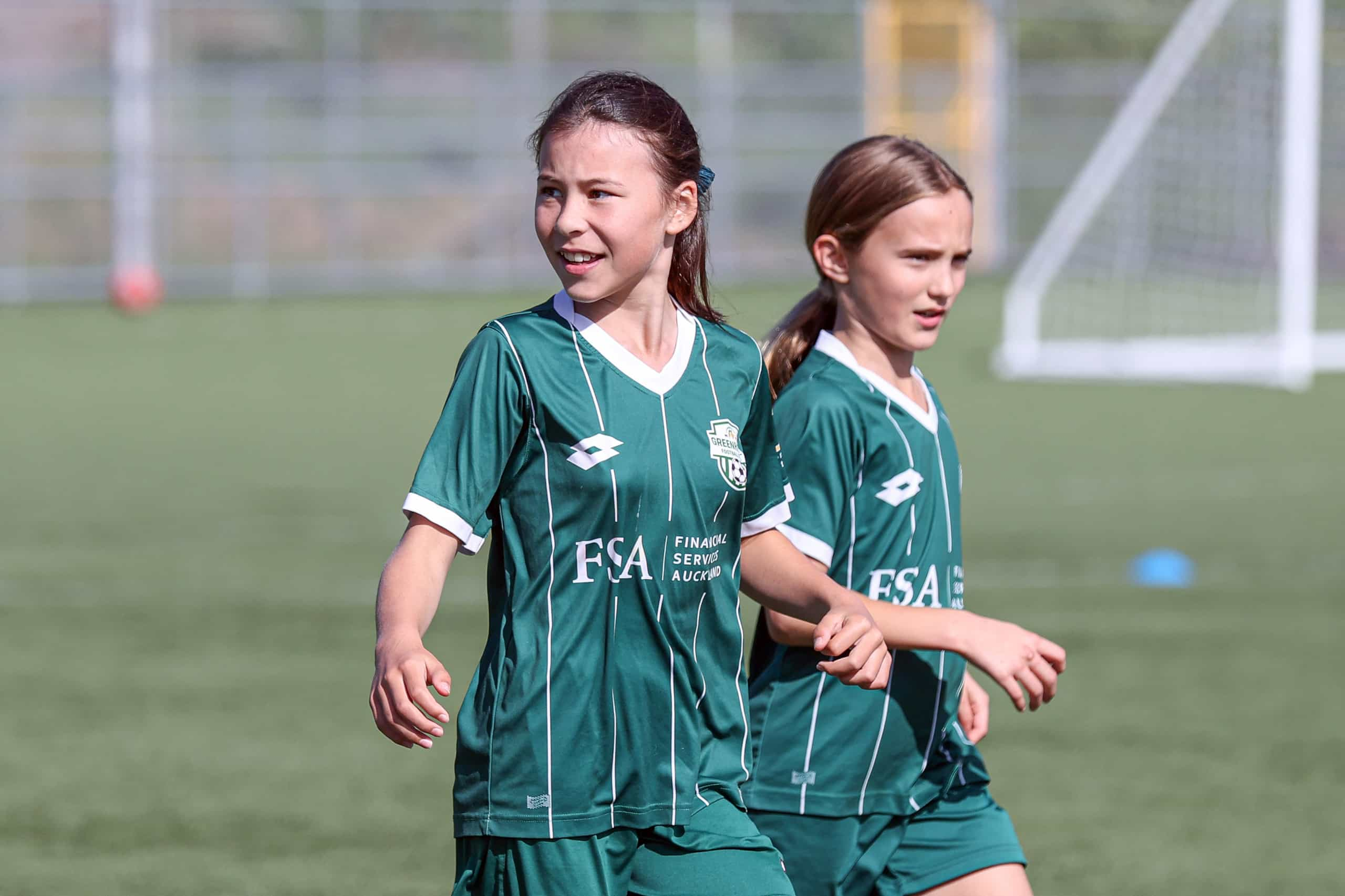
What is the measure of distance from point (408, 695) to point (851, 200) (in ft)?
5.00

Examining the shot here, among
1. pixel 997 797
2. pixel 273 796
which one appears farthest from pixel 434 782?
pixel 997 797

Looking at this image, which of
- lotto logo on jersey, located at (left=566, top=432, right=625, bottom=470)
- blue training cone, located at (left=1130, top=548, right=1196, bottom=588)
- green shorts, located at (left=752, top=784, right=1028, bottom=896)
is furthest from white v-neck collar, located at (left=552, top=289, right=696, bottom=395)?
blue training cone, located at (left=1130, top=548, right=1196, bottom=588)

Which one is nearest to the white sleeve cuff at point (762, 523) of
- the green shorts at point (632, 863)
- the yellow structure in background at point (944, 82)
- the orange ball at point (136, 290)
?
the green shorts at point (632, 863)

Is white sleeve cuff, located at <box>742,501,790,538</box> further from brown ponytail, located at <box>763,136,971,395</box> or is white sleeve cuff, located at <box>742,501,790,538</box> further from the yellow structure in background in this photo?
the yellow structure in background

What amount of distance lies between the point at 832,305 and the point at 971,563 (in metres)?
5.53

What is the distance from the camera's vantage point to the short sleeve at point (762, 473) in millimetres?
3287

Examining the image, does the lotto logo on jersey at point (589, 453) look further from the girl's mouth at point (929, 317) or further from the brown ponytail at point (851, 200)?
the girl's mouth at point (929, 317)

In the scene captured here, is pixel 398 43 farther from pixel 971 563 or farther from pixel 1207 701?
pixel 1207 701

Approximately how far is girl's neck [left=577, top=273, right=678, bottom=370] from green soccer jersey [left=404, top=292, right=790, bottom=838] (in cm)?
2

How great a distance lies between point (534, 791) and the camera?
2.98 metres

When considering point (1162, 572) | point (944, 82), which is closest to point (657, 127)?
point (1162, 572)

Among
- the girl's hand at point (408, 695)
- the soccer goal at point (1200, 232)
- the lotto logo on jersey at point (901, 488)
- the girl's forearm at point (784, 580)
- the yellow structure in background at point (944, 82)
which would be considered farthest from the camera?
the yellow structure in background at point (944, 82)

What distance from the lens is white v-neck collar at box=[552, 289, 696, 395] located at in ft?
10.2

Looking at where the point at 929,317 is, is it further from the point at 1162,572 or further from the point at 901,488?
the point at 1162,572
